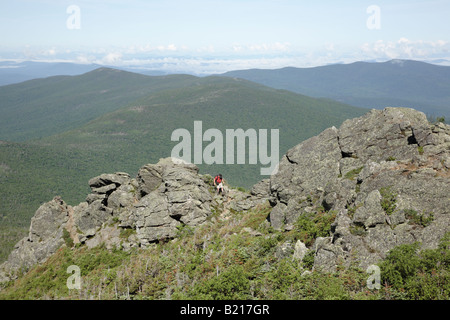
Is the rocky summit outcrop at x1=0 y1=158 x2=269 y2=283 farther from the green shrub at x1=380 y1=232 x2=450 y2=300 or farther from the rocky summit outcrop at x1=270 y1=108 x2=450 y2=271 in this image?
the green shrub at x1=380 y1=232 x2=450 y2=300

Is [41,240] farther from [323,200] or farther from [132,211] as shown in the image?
[323,200]

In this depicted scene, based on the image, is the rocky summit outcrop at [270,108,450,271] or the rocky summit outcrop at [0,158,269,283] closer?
the rocky summit outcrop at [270,108,450,271]

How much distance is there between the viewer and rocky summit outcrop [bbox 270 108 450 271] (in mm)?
16203

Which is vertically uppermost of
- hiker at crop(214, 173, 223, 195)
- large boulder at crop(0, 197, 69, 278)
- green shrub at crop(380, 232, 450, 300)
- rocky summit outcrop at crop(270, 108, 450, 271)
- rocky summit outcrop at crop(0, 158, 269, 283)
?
rocky summit outcrop at crop(270, 108, 450, 271)

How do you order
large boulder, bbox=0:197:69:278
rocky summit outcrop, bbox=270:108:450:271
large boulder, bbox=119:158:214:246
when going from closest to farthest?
rocky summit outcrop, bbox=270:108:450:271 < large boulder, bbox=119:158:214:246 < large boulder, bbox=0:197:69:278

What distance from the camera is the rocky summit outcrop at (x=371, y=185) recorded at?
1620cm

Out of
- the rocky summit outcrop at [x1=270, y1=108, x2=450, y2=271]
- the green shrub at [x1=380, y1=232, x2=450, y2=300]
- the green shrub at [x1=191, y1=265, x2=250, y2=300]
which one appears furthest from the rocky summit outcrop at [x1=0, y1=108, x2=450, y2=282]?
the green shrub at [x1=191, y1=265, x2=250, y2=300]

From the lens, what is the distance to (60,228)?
35500 millimetres

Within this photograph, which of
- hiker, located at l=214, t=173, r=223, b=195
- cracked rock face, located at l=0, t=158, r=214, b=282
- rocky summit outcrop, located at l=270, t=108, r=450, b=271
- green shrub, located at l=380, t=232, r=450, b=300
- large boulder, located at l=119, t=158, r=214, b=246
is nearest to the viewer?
green shrub, located at l=380, t=232, r=450, b=300

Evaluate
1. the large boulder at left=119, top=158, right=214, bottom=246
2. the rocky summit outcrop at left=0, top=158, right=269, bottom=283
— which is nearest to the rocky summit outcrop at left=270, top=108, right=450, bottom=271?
the rocky summit outcrop at left=0, top=158, right=269, bottom=283

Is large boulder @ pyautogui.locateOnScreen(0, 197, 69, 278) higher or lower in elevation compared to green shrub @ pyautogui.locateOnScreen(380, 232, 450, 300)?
lower

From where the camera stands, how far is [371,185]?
19906mm
